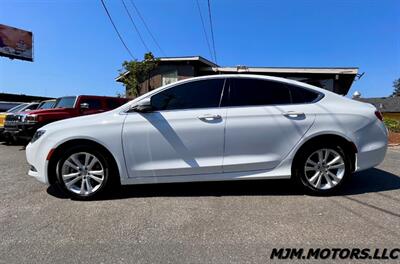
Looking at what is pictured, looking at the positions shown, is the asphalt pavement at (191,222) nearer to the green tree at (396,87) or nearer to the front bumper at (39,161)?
the front bumper at (39,161)

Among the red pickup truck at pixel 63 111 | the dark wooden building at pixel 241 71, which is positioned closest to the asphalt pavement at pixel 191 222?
the red pickup truck at pixel 63 111

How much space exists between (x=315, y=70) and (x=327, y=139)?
596 inches

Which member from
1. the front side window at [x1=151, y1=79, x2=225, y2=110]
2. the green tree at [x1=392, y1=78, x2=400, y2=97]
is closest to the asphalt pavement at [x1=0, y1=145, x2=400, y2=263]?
the front side window at [x1=151, y1=79, x2=225, y2=110]

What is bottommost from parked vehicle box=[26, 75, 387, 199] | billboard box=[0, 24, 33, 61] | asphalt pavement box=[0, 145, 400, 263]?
asphalt pavement box=[0, 145, 400, 263]

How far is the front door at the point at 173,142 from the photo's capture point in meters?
4.20

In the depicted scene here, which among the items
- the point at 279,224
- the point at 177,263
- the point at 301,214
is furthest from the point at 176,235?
the point at 301,214

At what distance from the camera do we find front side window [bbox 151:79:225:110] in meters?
4.33

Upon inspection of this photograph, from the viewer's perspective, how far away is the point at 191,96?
439 cm

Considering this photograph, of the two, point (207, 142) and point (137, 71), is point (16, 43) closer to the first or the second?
point (137, 71)

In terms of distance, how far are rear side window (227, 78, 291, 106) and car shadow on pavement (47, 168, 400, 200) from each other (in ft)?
4.24

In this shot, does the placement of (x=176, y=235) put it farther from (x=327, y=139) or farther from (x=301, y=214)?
(x=327, y=139)

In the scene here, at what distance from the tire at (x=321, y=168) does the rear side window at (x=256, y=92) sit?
0.79 metres

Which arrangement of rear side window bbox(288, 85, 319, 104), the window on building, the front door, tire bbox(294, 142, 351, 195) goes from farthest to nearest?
the window on building < rear side window bbox(288, 85, 319, 104) < tire bbox(294, 142, 351, 195) < the front door

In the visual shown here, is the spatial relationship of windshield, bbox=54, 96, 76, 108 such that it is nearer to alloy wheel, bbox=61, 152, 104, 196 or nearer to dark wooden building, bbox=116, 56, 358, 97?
alloy wheel, bbox=61, 152, 104, 196
